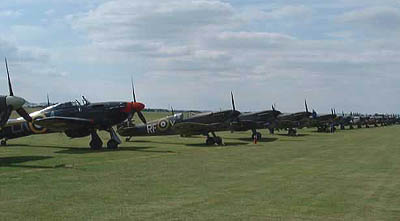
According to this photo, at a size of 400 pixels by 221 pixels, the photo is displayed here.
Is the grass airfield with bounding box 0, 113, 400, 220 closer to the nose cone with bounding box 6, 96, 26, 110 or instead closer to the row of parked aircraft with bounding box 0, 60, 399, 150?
the nose cone with bounding box 6, 96, 26, 110

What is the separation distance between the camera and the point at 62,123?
2170 centimetres

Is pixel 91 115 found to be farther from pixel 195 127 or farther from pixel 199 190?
pixel 199 190

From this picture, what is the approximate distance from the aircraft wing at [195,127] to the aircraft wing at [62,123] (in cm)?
652

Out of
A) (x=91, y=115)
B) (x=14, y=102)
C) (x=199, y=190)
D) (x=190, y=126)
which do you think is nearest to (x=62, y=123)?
(x=91, y=115)

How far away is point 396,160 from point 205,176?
8720mm

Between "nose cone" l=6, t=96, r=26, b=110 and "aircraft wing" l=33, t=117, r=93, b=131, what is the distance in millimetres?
4947

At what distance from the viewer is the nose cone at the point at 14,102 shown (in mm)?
16011

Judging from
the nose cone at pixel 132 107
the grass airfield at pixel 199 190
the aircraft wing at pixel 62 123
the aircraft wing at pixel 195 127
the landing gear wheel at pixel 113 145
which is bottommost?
the grass airfield at pixel 199 190

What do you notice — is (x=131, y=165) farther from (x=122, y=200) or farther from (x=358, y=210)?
(x=358, y=210)

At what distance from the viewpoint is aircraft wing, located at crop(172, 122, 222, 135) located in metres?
27.4

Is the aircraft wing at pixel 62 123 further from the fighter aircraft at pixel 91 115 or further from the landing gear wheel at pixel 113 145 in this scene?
the landing gear wheel at pixel 113 145

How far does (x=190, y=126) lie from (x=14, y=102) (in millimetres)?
12953

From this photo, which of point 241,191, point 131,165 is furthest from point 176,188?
point 131,165

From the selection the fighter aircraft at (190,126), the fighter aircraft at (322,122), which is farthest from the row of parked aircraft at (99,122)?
the fighter aircraft at (322,122)
